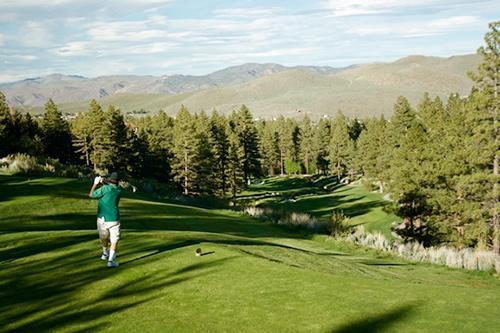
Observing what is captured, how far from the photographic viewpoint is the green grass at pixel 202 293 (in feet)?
26.3


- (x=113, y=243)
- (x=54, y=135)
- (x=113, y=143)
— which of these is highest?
(x=54, y=135)

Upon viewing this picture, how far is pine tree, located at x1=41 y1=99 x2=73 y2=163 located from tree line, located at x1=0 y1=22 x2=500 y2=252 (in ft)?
0.59

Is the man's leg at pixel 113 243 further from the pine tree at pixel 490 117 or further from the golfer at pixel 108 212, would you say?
the pine tree at pixel 490 117

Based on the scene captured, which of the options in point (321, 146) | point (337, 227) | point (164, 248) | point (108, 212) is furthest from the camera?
point (321, 146)

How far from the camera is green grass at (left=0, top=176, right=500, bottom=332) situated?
802 cm

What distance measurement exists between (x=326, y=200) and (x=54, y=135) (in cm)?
4918

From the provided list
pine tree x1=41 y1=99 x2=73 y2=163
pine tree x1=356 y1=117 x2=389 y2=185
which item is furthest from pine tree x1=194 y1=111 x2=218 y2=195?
pine tree x1=356 y1=117 x2=389 y2=185

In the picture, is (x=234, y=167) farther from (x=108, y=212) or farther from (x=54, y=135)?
(x=108, y=212)

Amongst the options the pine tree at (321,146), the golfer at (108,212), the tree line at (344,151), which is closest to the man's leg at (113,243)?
the golfer at (108,212)

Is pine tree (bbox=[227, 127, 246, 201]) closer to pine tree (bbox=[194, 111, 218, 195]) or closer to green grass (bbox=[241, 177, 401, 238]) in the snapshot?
green grass (bbox=[241, 177, 401, 238])

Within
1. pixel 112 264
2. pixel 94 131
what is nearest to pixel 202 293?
pixel 112 264

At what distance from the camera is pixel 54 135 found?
3359 inches

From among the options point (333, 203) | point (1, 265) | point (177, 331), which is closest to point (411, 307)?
point (177, 331)

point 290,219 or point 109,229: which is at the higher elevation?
point 109,229
